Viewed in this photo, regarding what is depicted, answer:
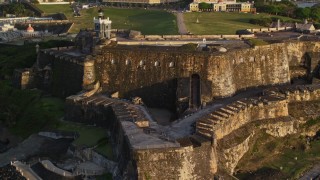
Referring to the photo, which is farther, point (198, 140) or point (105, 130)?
point (105, 130)

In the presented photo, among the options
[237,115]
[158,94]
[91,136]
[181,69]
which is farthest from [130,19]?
[237,115]

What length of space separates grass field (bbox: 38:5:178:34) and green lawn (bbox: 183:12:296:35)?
7.36 ft

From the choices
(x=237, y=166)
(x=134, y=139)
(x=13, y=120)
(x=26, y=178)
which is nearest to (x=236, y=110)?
(x=237, y=166)

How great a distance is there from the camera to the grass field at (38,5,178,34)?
7069cm

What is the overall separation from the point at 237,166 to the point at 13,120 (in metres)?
17.0

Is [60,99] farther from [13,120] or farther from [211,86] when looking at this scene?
[211,86]

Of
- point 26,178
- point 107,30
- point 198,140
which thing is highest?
point 107,30

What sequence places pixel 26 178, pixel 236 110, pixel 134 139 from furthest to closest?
pixel 236 110
pixel 26 178
pixel 134 139

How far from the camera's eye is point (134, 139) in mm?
27625

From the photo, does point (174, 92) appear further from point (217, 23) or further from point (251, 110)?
point (217, 23)

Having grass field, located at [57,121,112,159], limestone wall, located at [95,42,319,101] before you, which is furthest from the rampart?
grass field, located at [57,121,112,159]

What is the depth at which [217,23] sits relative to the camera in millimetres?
74875

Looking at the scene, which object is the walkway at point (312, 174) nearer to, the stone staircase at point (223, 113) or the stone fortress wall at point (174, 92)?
the stone fortress wall at point (174, 92)

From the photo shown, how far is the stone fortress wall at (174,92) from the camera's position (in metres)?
27.1
